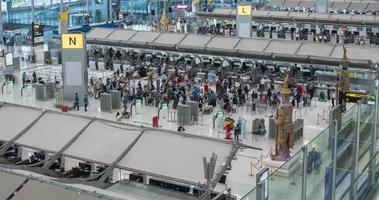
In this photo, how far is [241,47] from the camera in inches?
1485

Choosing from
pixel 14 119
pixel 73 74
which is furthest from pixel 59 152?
pixel 73 74

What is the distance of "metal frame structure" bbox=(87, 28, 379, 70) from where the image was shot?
3475 cm

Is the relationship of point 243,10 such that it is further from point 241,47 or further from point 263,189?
point 263,189

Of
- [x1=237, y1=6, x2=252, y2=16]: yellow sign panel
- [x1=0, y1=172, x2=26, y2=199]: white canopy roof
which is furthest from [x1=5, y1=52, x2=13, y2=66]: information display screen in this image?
[x1=0, y1=172, x2=26, y2=199]: white canopy roof

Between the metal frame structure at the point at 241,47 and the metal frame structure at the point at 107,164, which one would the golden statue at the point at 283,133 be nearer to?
the metal frame structure at the point at 107,164

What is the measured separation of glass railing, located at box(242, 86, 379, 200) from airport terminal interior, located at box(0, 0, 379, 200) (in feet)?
0.10

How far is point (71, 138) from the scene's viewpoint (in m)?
13.7

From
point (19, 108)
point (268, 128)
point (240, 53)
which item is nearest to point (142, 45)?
point (240, 53)

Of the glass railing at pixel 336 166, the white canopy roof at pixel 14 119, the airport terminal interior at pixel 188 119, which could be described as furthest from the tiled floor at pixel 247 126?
the glass railing at pixel 336 166

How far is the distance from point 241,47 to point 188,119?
12.5 m

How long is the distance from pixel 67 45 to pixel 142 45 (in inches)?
445

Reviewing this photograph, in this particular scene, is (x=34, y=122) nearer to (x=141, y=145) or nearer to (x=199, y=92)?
(x=141, y=145)

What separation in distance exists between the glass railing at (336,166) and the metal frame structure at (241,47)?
21792 millimetres

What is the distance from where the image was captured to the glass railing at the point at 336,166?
7.48m
